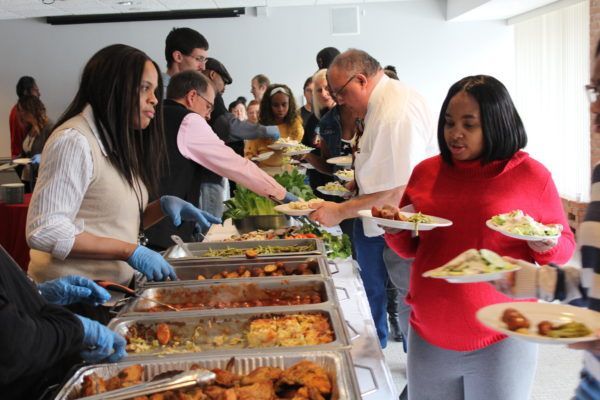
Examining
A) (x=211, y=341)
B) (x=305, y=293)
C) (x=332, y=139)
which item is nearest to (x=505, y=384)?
(x=305, y=293)

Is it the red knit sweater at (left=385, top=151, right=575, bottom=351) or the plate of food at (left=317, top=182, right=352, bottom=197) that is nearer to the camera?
the red knit sweater at (left=385, top=151, right=575, bottom=351)

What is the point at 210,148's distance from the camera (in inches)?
107

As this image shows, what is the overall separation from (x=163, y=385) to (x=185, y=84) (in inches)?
83.0

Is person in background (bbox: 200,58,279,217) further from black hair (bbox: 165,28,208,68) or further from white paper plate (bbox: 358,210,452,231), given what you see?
white paper plate (bbox: 358,210,452,231)

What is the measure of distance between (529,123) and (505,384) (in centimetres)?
703

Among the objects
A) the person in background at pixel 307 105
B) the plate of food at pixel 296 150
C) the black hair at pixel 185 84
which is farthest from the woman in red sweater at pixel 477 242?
the person in background at pixel 307 105

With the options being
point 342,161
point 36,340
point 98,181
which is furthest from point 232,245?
point 36,340

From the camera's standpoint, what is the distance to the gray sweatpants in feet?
5.14

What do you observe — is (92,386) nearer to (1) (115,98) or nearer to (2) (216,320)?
(2) (216,320)

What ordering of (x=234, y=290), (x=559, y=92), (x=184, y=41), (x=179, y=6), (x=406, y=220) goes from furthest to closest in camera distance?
(x=179, y=6), (x=559, y=92), (x=184, y=41), (x=234, y=290), (x=406, y=220)

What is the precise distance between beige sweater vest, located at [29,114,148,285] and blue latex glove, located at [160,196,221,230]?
42cm

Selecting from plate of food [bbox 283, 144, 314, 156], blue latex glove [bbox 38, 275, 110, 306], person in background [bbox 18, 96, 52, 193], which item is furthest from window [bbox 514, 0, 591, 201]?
blue latex glove [bbox 38, 275, 110, 306]

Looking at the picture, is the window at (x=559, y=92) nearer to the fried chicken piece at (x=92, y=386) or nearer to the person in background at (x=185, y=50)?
the person in background at (x=185, y=50)

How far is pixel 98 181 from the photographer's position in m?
1.62
